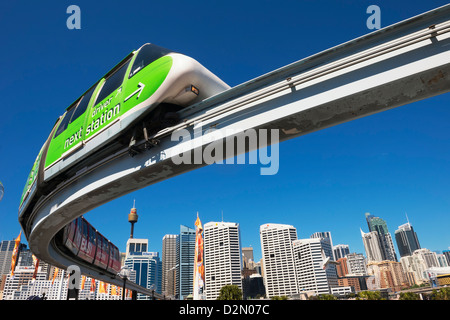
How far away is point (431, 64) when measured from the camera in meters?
4.72

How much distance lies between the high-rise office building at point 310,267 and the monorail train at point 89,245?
11544 cm

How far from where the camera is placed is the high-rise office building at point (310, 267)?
127938 mm

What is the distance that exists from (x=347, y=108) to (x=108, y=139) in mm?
6573

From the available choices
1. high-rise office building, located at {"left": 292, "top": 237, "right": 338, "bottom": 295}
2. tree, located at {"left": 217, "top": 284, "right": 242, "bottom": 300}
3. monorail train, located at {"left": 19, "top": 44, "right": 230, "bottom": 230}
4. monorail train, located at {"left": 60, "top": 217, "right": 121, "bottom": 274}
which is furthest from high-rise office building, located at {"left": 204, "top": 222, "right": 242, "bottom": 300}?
monorail train, located at {"left": 19, "top": 44, "right": 230, "bottom": 230}

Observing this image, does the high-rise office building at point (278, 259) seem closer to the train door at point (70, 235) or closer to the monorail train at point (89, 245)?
the monorail train at point (89, 245)

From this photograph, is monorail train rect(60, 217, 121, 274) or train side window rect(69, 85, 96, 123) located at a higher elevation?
train side window rect(69, 85, 96, 123)

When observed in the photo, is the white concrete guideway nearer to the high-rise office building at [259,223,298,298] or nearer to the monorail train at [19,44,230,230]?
the monorail train at [19,44,230,230]

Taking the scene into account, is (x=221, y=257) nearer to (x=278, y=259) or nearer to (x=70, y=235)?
(x=278, y=259)

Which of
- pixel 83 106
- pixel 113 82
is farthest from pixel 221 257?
pixel 113 82

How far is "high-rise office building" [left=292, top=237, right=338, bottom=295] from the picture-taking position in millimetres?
127938

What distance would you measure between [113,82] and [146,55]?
1.86 m

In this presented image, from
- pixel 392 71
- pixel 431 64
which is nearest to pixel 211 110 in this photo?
pixel 392 71

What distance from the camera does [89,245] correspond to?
24562mm
